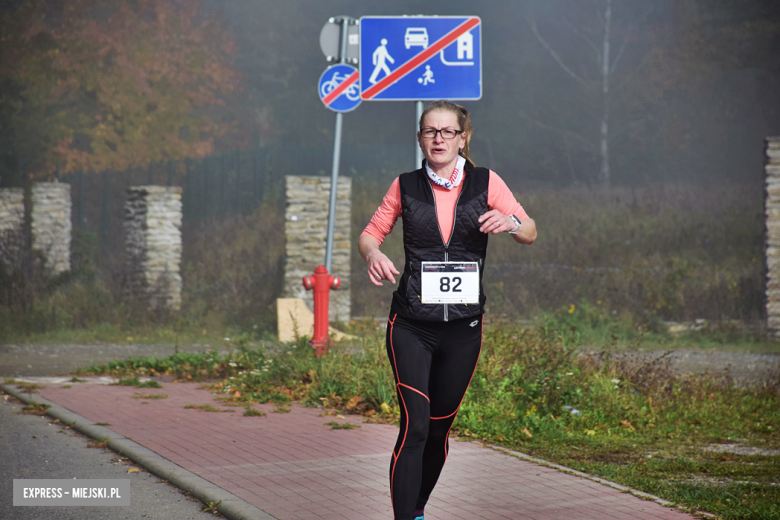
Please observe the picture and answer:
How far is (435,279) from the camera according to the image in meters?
3.94

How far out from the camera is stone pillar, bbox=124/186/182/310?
1633 cm

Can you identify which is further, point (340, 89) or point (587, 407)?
point (340, 89)

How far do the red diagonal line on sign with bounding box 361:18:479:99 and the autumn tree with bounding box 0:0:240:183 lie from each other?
1874 centimetres

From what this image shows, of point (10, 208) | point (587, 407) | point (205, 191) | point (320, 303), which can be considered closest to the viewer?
point (587, 407)

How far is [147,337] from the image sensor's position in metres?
14.5

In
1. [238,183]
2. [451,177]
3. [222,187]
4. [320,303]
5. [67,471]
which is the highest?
[238,183]

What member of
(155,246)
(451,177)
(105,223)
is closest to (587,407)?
(451,177)

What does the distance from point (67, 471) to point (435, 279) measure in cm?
328

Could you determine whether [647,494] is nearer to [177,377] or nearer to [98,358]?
[177,377]

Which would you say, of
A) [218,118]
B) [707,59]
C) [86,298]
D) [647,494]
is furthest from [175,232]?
[707,59]

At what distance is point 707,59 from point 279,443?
94.0ft

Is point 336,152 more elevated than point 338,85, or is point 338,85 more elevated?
point 338,85

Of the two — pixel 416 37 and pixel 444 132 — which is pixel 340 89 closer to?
pixel 416 37

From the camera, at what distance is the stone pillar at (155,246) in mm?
16328
